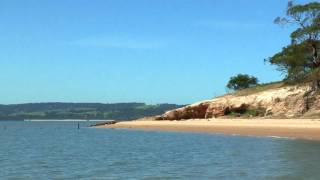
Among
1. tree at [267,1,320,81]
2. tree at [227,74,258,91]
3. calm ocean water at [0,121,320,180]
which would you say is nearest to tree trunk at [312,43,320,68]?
tree at [267,1,320,81]

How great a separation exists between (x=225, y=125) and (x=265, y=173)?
36145 mm

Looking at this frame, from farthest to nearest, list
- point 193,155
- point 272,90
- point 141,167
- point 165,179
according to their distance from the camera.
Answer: point 272,90, point 193,155, point 141,167, point 165,179

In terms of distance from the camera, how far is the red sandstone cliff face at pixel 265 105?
2454 inches

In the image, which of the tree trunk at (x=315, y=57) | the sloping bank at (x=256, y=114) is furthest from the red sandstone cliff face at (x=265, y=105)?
the tree trunk at (x=315, y=57)

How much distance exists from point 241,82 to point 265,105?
4757cm

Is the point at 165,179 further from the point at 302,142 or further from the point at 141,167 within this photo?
the point at 302,142

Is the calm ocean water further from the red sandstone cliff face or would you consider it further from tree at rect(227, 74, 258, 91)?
tree at rect(227, 74, 258, 91)

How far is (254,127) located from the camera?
52.6 metres

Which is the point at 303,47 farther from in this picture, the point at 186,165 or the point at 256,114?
the point at 186,165

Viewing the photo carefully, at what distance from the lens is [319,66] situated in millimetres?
63562

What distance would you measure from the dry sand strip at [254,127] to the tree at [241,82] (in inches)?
1643

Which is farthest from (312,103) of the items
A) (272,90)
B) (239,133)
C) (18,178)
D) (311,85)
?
(18,178)

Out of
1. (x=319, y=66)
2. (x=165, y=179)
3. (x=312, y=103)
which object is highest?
(x=319, y=66)

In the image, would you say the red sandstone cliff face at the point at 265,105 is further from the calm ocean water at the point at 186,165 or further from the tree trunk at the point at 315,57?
the calm ocean water at the point at 186,165
